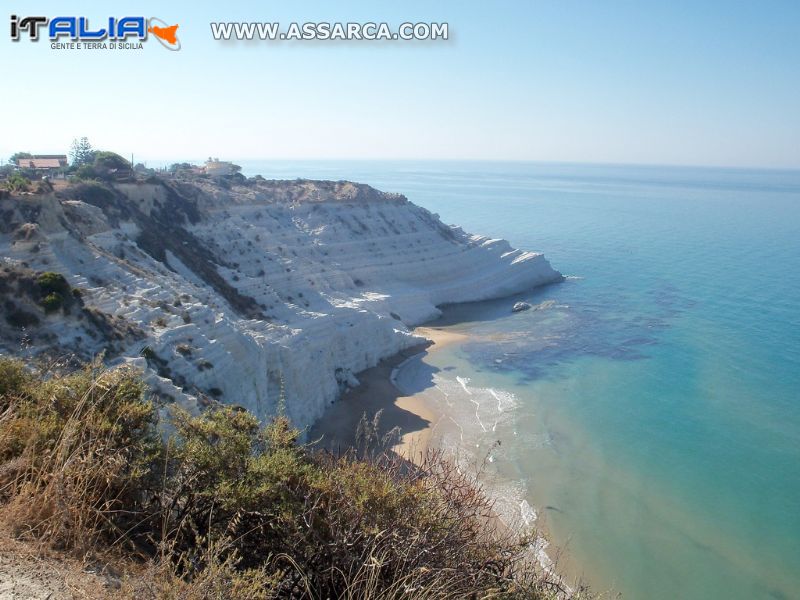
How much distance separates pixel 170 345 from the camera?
752 inches

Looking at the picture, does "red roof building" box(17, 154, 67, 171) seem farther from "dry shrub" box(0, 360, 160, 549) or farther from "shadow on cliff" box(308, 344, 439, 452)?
"dry shrub" box(0, 360, 160, 549)

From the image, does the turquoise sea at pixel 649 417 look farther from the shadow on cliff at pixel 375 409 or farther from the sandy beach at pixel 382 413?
the sandy beach at pixel 382 413

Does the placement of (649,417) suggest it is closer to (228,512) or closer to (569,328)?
(569,328)

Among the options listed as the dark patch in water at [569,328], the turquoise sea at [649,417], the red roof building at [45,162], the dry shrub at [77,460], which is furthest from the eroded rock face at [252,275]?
the red roof building at [45,162]

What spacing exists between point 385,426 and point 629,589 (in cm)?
1223

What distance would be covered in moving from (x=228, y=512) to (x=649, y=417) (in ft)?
85.1

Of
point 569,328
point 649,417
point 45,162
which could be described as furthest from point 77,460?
point 45,162

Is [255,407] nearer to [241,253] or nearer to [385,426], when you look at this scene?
[385,426]

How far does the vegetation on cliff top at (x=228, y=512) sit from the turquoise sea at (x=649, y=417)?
2280 millimetres

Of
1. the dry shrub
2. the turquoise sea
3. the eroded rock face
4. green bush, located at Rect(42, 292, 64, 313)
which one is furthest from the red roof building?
the dry shrub

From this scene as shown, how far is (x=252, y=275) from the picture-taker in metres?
37.7

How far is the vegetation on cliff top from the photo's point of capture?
5.33 metres

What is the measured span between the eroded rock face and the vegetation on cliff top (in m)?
9.63

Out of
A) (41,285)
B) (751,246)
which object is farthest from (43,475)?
(751,246)
